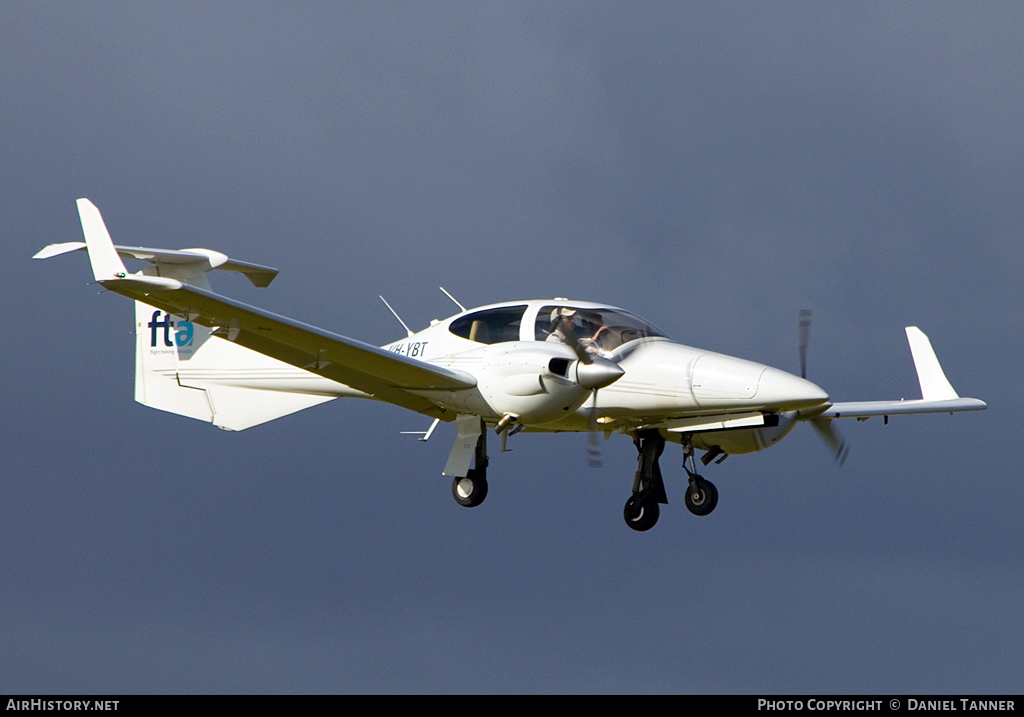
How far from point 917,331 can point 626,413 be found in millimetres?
7499

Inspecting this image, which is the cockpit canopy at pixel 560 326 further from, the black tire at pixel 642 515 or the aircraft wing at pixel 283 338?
the black tire at pixel 642 515

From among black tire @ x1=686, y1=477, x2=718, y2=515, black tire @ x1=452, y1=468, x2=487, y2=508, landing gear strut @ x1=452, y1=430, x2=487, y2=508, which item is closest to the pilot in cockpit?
landing gear strut @ x1=452, y1=430, x2=487, y2=508

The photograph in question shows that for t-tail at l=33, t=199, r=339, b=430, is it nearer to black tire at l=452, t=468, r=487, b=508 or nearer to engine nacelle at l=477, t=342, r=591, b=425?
black tire at l=452, t=468, r=487, b=508

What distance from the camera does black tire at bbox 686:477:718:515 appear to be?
882 inches

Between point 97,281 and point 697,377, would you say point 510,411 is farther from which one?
point 97,281

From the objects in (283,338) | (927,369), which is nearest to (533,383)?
(283,338)

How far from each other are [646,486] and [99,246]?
9.99m

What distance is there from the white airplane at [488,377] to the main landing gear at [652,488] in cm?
2

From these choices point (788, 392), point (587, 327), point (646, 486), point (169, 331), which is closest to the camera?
point (788, 392)

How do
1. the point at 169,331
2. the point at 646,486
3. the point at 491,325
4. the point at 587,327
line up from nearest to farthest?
the point at 587,327 < the point at 491,325 < the point at 646,486 < the point at 169,331

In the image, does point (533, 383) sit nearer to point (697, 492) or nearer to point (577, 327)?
point (577, 327)

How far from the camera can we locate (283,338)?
2034 centimetres

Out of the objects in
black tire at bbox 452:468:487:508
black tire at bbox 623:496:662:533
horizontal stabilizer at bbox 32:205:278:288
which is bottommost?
black tire at bbox 623:496:662:533

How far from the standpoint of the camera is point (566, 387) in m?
20.2
